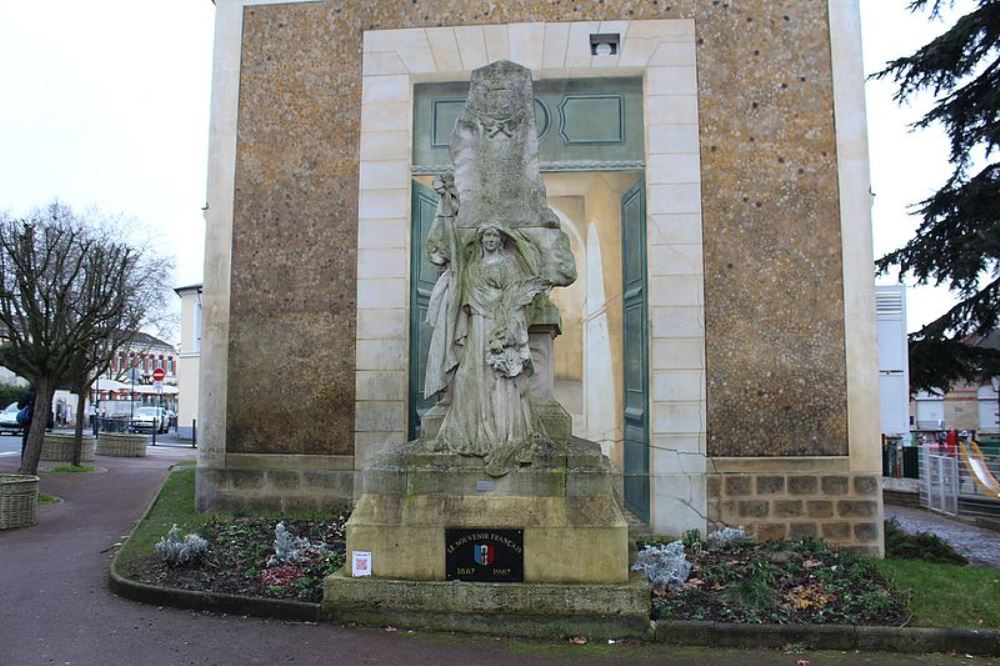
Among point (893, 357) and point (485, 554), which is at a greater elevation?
point (893, 357)

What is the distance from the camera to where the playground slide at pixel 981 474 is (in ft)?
46.4

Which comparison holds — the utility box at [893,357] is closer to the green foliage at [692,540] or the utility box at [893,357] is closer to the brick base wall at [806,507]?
the brick base wall at [806,507]

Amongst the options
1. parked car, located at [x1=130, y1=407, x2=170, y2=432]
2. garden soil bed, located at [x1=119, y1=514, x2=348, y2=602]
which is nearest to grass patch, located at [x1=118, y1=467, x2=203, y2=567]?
garden soil bed, located at [x1=119, y1=514, x2=348, y2=602]

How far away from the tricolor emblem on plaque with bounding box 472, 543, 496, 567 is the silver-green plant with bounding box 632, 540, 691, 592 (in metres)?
1.33

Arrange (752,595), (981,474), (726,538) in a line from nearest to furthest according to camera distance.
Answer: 1. (752,595)
2. (726,538)
3. (981,474)

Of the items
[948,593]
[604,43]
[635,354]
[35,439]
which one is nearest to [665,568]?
[948,593]

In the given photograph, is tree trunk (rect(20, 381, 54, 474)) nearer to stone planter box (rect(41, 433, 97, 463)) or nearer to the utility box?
stone planter box (rect(41, 433, 97, 463))

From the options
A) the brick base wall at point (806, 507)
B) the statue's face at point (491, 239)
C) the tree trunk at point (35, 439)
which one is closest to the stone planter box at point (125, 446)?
the tree trunk at point (35, 439)

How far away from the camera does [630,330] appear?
1188cm

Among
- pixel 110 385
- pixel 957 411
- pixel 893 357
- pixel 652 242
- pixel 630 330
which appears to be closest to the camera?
pixel 652 242

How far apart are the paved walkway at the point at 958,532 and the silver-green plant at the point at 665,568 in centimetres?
459

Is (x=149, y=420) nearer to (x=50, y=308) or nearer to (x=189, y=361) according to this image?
(x=189, y=361)

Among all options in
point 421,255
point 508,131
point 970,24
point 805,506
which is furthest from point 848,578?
point 970,24

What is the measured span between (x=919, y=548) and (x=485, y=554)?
6.46 meters
